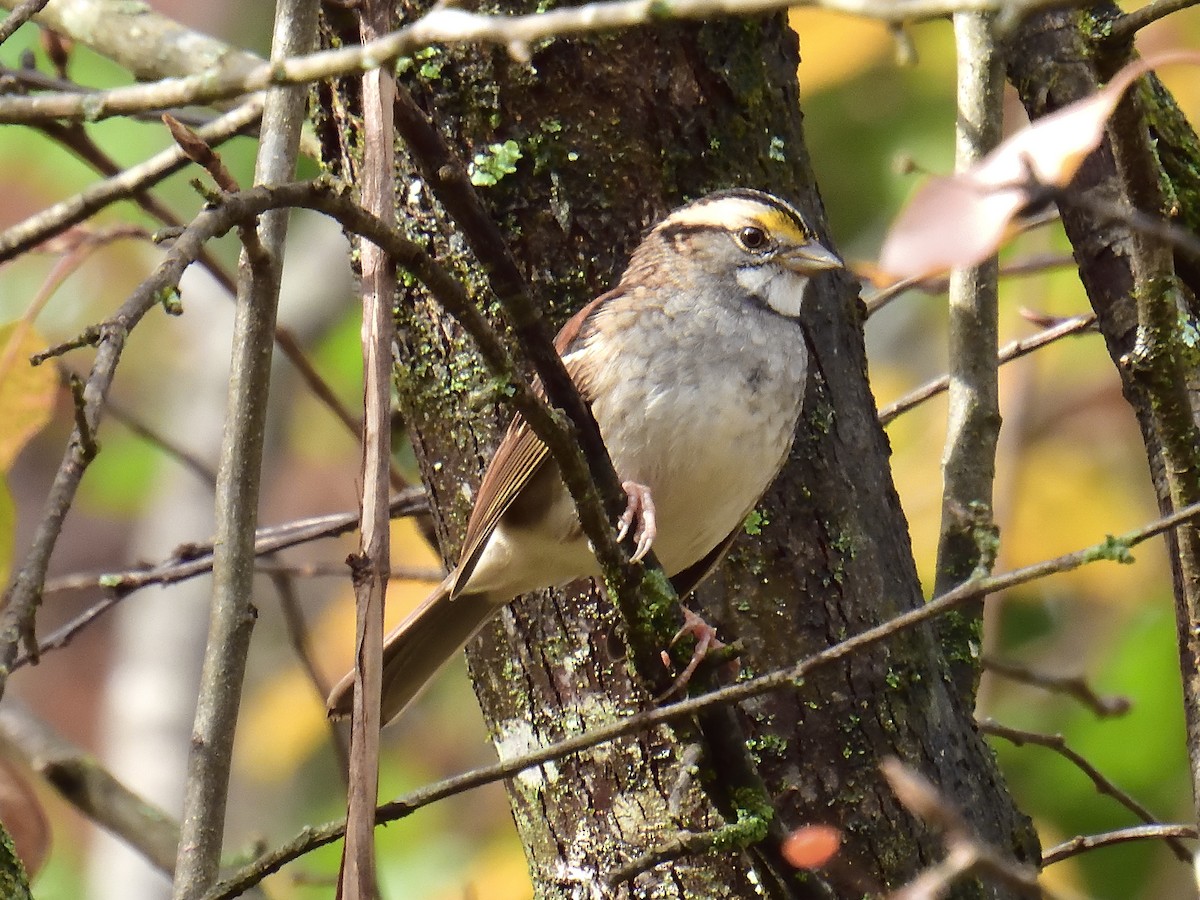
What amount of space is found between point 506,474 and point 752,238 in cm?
78

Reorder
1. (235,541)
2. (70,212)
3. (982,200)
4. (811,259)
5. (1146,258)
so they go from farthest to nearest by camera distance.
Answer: (811,259) → (1146,258) → (235,541) → (70,212) → (982,200)

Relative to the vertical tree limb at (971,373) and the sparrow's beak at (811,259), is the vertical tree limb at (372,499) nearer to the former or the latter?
the sparrow's beak at (811,259)

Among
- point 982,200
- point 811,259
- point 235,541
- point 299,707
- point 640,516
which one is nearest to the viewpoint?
point 982,200

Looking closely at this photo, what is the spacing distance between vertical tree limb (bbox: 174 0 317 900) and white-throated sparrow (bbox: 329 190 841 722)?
69 cm

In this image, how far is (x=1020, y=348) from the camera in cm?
329

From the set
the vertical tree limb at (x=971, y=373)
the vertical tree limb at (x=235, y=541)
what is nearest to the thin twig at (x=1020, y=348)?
the vertical tree limb at (x=971, y=373)

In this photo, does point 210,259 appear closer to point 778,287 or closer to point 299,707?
point 778,287

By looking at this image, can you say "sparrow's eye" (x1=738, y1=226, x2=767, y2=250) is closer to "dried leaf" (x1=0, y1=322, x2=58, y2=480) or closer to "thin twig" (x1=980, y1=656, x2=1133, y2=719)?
"thin twig" (x1=980, y1=656, x2=1133, y2=719)

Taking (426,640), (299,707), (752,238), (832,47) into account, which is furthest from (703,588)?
(299,707)

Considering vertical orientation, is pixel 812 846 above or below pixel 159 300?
below

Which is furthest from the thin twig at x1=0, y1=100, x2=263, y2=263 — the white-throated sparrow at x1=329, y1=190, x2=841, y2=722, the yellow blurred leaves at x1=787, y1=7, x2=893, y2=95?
the yellow blurred leaves at x1=787, y1=7, x2=893, y2=95

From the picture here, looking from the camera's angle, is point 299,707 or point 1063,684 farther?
point 299,707

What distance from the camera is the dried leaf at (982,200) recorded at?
4.07 feet

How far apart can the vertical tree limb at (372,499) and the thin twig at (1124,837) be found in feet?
4.35
